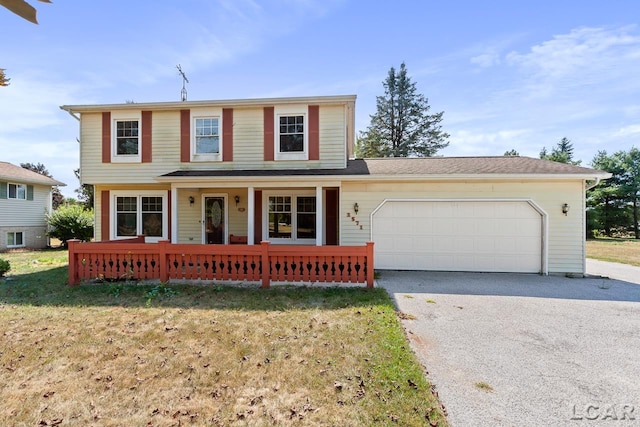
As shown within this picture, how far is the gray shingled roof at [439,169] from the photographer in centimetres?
816

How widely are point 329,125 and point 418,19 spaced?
4.19m

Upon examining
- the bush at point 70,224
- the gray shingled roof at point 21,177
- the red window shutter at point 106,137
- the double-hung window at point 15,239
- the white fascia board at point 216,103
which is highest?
the white fascia board at point 216,103

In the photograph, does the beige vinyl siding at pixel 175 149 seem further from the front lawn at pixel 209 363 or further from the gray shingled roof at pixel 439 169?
the front lawn at pixel 209 363

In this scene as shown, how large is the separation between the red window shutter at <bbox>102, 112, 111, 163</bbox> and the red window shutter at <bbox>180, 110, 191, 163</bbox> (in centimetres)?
253

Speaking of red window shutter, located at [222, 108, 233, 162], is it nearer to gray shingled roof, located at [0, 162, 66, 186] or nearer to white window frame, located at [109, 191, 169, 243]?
white window frame, located at [109, 191, 169, 243]

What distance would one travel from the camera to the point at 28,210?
51.5ft

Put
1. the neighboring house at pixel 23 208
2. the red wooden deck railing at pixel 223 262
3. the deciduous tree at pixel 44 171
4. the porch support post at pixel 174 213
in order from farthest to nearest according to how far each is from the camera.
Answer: the deciduous tree at pixel 44 171 < the neighboring house at pixel 23 208 < the porch support post at pixel 174 213 < the red wooden deck railing at pixel 223 262

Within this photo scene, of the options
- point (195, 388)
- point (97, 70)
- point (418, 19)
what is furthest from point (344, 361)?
point (97, 70)

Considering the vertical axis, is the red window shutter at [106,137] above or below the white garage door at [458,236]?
above

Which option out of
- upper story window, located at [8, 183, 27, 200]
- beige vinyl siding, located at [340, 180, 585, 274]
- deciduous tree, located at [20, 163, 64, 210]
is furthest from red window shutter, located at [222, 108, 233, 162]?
deciduous tree, located at [20, 163, 64, 210]

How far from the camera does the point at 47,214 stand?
16.6m

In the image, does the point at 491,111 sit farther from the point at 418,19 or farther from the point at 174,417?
the point at 174,417

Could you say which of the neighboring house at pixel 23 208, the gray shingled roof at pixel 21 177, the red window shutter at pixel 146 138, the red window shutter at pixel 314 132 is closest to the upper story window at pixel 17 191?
the neighboring house at pixel 23 208

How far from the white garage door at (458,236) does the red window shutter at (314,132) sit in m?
2.92
